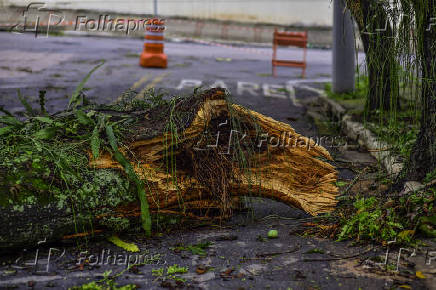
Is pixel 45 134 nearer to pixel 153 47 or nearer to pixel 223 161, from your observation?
pixel 223 161

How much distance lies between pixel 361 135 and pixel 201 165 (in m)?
3.29

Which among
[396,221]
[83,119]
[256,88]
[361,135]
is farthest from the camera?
[256,88]

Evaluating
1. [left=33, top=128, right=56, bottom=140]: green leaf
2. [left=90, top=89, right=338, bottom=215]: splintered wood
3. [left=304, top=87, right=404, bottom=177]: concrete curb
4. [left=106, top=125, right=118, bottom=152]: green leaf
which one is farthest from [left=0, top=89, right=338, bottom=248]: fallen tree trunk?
[left=304, top=87, right=404, bottom=177]: concrete curb

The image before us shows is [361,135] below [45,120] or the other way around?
below

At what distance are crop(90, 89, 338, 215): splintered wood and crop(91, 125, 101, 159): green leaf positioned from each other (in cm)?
8

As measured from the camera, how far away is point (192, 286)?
10.4 feet

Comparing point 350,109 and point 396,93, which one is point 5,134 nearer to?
point 396,93

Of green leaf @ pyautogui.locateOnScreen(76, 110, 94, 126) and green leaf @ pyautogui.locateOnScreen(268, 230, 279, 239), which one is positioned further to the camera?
green leaf @ pyautogui.locateOnScreen(76, 110, 94, 126)

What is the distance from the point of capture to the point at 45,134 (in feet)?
13.2

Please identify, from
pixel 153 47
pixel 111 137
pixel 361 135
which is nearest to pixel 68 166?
pixel 111 137

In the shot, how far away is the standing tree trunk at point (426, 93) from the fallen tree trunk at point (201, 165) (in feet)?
2.47

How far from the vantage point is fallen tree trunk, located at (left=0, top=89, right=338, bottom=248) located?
3.82 m

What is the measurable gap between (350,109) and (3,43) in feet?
39.5

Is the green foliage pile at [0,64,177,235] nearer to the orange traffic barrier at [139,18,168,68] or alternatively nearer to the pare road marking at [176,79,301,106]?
the pare road marking at [176,79,301,106]
